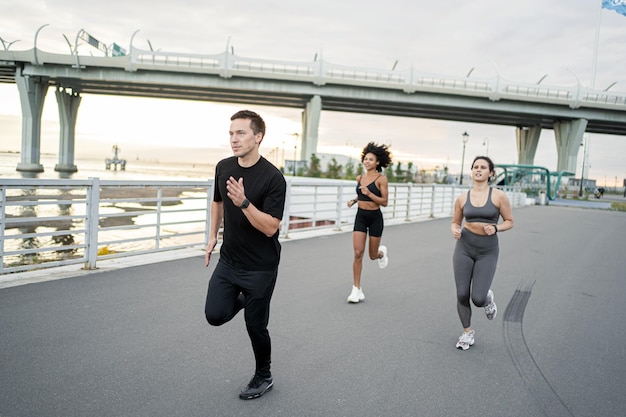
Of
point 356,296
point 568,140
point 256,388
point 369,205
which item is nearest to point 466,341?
point 356,296

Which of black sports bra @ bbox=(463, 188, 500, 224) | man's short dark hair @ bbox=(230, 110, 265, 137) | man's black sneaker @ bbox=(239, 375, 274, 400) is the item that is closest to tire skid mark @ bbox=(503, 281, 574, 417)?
black sports bra @ bbox=(463, 188, 500, 224)

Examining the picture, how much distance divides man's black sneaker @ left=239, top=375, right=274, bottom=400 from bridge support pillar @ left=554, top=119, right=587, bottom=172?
7058cm

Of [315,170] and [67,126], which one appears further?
[67,126]

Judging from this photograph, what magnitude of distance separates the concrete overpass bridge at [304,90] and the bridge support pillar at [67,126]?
47 cm

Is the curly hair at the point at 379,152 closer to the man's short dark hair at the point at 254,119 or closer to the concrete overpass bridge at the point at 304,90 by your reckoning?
the man's short dark hair at the point at 254,119

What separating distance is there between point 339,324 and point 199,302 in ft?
6.09

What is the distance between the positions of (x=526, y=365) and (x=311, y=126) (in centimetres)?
5738

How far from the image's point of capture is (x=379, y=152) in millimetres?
6809

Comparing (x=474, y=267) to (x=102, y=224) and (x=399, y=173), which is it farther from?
(x=399, y=173)

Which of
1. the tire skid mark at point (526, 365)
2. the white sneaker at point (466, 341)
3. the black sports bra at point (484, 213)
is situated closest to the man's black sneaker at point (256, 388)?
the tire skid mark at point (526, 365)

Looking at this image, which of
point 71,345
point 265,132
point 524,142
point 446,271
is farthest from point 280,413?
point 524,142

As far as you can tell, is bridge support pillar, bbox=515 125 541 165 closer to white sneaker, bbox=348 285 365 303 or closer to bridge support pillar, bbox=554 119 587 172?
bridge support pillar, bbox=554 119 587 172

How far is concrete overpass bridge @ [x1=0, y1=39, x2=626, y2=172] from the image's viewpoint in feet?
190

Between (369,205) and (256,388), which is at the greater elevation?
(369,205)
